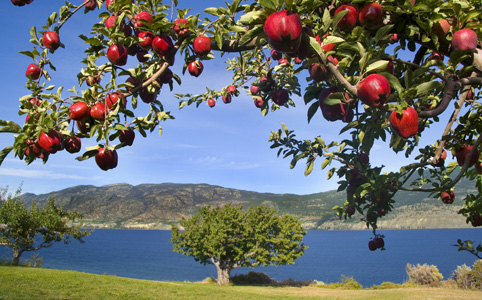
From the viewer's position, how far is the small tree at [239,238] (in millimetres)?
39469

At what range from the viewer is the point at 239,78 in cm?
525

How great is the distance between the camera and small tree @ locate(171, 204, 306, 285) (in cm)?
3947

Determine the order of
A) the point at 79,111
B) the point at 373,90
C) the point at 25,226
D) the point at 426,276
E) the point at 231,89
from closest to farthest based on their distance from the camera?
the point at 373,90 < the point at 79,111 < the point at 231,89 < the point at 426,276 < the point at 25,226

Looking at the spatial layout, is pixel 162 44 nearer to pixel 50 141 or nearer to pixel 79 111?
pixel 79 111

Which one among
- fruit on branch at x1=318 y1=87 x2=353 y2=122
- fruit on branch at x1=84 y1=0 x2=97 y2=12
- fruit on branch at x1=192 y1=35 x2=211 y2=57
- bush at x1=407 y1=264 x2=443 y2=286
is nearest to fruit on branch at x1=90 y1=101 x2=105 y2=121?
fruit on branch at x1=192 y1=35 x2=211 y2=57

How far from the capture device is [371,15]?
219 centimetres

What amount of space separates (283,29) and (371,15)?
94cm

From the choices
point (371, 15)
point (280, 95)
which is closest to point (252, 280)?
point (280, 95)

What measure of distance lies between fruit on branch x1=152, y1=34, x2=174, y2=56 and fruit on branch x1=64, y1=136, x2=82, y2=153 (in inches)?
35.5

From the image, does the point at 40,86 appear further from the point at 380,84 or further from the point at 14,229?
the point at 14,229

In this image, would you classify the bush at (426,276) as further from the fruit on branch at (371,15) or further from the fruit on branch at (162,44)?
the fruit on branch at (162,44)

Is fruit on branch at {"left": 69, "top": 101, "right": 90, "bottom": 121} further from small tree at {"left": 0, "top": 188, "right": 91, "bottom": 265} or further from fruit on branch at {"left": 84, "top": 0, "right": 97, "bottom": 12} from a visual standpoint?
small tree at {"left": 0, "top": 188, "right": 91, "bottom": 265}

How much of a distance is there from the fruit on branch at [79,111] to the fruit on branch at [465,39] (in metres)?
2.59

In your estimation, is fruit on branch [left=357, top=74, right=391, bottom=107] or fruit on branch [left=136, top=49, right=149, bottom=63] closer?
fruit on branch [left=357, top=74, right=391, bottom=107]
